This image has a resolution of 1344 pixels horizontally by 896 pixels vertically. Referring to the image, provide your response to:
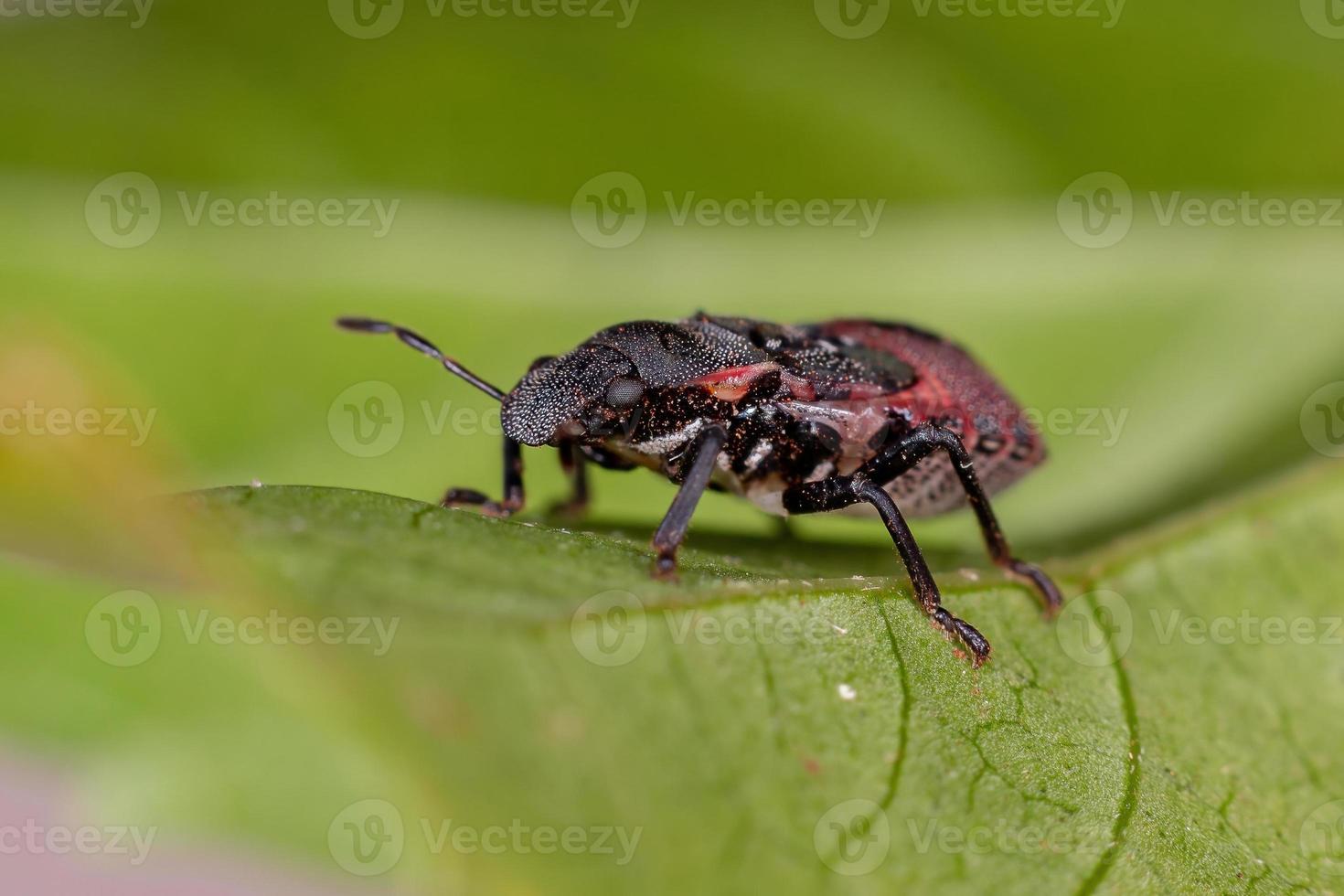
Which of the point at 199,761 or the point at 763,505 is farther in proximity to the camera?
the point at 199,761

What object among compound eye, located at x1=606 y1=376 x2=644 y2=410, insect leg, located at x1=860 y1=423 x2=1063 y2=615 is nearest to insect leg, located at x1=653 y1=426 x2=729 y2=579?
compound eye, located at x1=606 y1=376 x2=644 y2=410

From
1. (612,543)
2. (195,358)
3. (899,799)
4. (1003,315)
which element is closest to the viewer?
(899,799)

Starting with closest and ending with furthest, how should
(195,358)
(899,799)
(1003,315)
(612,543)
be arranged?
(899,799)
(612,543)
(195,358)
(1003,315)

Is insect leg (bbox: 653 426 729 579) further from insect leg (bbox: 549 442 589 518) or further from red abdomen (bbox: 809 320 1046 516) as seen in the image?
red abdomen (bbox: 809 320 1046 516)

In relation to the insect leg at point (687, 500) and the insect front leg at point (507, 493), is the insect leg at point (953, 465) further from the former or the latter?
the insect front leg at point (507, 493)

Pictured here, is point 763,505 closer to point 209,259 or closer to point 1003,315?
point 1003,315

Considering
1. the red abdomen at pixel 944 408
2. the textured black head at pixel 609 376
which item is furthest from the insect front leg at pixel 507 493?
the red abdomen at pixel 944 408

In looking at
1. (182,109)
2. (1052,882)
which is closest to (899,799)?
(1052,882)
